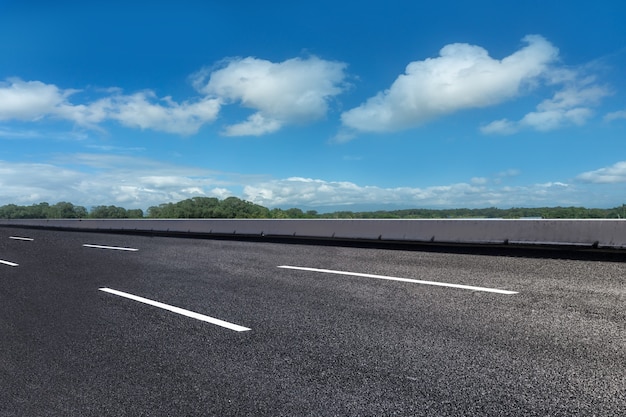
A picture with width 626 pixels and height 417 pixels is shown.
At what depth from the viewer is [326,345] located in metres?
4.46

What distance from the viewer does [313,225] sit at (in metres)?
17.5

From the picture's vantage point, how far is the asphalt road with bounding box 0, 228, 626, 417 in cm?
328

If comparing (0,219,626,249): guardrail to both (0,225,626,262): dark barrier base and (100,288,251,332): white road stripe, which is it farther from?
(100,288,251,332): white road stripe

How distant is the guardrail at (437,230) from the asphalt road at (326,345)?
2.02 metres

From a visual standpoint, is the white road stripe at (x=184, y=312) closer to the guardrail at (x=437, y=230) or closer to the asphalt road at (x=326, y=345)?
the asphalt road at (x=326, y=345)

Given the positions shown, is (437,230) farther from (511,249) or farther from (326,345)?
(326,345)

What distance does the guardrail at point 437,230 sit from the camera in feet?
34.7

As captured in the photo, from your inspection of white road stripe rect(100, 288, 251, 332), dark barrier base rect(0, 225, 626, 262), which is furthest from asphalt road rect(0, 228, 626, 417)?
dark barrier base rect(0, 225, 626, 262)

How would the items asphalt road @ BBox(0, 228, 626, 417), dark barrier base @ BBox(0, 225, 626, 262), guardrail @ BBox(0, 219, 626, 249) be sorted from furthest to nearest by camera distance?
1. guardrail @ BBox(0, 219, 626, 249)
2. dark barrier base @ BBox(0, 225, 626, 262)
3. asphalt road @ BBox(0, 228, 626, 417)

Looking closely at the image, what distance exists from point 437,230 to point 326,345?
32.2ft

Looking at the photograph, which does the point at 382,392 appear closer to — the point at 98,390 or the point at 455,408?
the point at 455,408

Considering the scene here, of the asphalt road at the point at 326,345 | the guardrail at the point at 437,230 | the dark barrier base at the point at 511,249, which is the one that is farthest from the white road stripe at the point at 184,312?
the guardrail at the point at 437,230

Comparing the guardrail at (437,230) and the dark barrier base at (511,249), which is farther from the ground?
the guardrail at (437,230)

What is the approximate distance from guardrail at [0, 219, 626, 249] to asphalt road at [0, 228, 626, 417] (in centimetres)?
202
